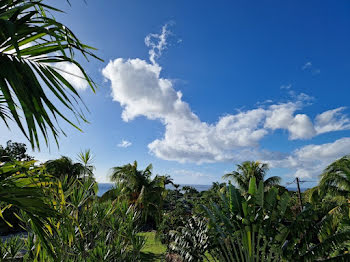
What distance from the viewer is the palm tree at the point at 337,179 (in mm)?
13172

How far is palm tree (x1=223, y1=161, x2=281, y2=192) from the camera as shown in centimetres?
2167

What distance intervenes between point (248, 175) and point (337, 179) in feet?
29.4

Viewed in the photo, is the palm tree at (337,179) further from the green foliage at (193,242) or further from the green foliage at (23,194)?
the green foliage at (23,194)

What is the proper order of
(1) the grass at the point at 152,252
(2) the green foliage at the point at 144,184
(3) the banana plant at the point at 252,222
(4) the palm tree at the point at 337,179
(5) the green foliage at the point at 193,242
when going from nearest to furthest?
1. (5) the green foliage at the point at 193,242
2. (3) the banana plant at the point at 252,222
3. (1) the grass at the point at 152,252
4. (4) the palm tree at the point at 337,179
5. (2) the green foliage at the point at 144,184

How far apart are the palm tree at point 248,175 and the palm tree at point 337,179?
7448mm

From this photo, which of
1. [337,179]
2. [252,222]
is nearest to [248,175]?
[337,179]

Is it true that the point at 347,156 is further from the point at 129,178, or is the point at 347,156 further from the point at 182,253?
the point at 129,178

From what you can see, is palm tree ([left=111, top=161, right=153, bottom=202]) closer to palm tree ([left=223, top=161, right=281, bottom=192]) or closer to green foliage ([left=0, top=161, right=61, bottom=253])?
palm tree ([left=223, top=161, right=281, bottom=192])

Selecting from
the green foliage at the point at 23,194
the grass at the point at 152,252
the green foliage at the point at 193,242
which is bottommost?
the grass at the point at 152,252

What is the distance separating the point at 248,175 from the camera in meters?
22.1

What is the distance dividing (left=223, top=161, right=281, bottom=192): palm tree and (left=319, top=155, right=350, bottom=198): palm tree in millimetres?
7448

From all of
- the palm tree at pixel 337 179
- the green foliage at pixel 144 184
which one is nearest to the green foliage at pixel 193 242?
the palm tree at pixel 337 179

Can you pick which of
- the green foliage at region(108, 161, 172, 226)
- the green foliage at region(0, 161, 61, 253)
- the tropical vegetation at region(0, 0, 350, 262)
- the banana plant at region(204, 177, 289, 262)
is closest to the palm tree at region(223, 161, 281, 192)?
the tropical vegetation at region(0, 0, 350, 262)

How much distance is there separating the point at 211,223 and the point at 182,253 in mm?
1312
